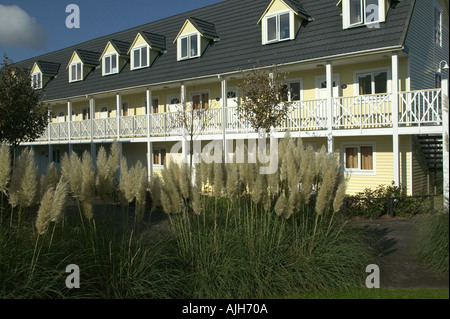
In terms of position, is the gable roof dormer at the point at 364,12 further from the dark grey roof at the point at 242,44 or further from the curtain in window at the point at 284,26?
the curtain in window at the point at 284,26

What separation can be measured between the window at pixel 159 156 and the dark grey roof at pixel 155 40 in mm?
6022

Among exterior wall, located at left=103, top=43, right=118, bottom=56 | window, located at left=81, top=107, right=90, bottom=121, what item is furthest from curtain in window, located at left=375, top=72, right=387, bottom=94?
window, located at left=81, top=107, right=90, bottom=121

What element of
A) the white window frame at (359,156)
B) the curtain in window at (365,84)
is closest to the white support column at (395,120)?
the white window frame at (359,156)

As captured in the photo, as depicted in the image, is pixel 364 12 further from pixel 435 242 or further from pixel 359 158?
pixel 435 242

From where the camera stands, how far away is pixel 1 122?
1396 centimetres

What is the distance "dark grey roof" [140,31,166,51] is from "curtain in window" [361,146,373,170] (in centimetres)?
1357

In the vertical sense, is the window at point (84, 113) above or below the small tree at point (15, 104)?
above

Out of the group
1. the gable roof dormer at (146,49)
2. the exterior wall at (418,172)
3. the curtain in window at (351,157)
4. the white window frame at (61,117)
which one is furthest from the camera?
the white window frame at (61,117)

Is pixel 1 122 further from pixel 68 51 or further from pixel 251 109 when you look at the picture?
pixel 68 51

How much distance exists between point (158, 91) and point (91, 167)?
66.6 ft


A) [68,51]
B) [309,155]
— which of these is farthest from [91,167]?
[68,51]

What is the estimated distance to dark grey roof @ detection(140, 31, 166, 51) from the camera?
24312mm

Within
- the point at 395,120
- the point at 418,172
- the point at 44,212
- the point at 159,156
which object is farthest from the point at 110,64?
the point at 44,212

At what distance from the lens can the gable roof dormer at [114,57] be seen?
26.1 meters
